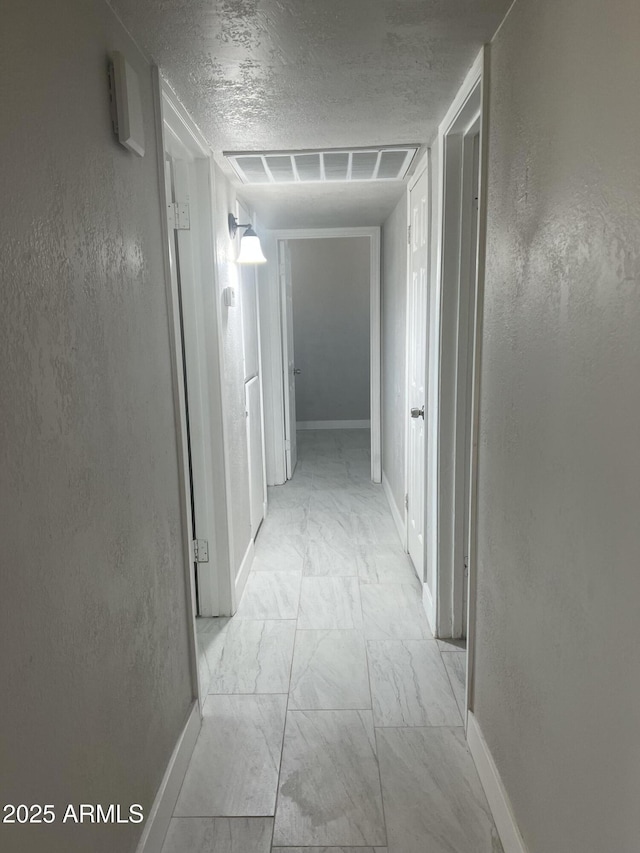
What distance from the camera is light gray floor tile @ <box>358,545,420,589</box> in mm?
3127

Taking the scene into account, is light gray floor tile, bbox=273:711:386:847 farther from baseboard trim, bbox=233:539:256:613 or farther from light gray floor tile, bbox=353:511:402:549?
light gray floor tile, bbox=353:511:402:549

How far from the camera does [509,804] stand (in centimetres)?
151

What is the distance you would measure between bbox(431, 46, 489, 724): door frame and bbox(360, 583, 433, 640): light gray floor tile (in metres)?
0.14

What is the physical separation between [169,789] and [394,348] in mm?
2957

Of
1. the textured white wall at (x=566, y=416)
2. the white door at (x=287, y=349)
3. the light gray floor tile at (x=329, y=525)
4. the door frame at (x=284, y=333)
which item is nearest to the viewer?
the textured white wall at (x=566, y=416)

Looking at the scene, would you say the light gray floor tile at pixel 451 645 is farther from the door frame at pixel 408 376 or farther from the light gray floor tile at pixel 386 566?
the light gray floor tile at pixel 386 566

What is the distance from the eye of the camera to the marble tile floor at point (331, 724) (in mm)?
1618

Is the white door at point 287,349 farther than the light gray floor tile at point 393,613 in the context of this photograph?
Yes

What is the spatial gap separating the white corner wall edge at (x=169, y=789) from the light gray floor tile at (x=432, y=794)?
62cm

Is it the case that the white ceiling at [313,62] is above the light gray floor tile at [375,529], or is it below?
above

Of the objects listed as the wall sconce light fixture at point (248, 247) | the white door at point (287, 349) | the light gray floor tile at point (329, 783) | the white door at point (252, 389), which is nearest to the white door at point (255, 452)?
the white door at point (252, 389)

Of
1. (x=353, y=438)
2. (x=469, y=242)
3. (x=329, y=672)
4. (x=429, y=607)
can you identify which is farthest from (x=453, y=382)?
(x=353, y=438)

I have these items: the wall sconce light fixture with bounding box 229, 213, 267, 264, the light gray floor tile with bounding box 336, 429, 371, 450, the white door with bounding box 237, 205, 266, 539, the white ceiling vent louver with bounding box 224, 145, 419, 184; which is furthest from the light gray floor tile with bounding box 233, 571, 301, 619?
the light gray floor tile with bounding box 336, 429, 371, 450

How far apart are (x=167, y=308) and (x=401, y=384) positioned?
208cm
